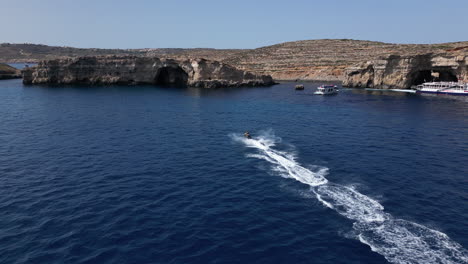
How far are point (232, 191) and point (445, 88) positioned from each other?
439ft

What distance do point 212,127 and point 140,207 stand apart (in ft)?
137

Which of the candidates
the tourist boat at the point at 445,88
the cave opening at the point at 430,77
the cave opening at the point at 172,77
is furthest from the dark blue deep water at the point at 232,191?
the cave opening at the point at 172,77

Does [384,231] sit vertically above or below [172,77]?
below

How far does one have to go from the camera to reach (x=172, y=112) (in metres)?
95.9

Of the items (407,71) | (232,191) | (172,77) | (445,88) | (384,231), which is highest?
(407,71)

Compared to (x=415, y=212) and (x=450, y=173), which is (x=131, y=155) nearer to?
(x=415, y=212)

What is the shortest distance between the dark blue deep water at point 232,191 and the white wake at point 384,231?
0.48 feet

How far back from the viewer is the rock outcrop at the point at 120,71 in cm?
16912

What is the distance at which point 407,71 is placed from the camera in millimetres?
149500

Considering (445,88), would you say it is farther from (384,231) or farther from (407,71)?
(384,231)

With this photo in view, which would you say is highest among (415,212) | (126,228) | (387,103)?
(387,103)

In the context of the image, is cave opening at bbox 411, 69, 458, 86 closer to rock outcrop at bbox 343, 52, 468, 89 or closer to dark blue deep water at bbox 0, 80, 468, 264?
rock outcrop at bbox 343, 52, 468, 89

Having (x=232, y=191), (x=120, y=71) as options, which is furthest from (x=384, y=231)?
(x=120, y=71)

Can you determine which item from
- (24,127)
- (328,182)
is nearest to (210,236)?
(328,182)
